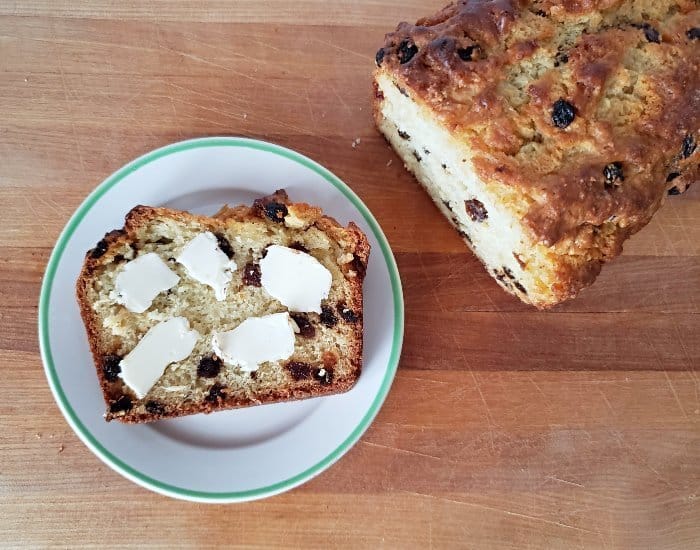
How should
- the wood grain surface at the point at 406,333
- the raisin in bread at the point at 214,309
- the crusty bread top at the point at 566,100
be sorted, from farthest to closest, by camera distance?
the wood grain surface at the point at 406,333, the raisin in bread at the point at 214,309, the crusty bread top at the point at 566,100

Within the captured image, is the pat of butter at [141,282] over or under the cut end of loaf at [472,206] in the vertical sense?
under

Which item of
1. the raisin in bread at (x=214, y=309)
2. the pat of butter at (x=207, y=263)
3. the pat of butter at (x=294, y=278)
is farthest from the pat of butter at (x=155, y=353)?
the pat of butter at (x=294, y=278)

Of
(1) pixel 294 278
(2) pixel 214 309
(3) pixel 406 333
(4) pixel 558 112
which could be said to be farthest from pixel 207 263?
(4) pixel 558 112

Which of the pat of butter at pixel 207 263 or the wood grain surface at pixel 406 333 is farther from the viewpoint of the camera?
the wood grain surface at pixel 406 333

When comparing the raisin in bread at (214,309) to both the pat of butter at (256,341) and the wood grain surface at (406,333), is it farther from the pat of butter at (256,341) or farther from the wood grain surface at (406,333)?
the wood grain surface at (406,333)

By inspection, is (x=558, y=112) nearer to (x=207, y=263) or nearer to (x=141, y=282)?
(x=207, y=263)
